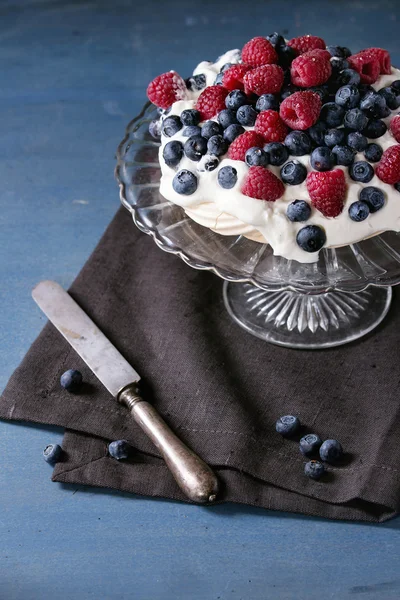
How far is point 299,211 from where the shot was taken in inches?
57.9

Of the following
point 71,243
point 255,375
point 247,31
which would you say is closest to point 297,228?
point 255,375

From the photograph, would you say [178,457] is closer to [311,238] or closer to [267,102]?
[311,238]

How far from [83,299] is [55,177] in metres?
0.52

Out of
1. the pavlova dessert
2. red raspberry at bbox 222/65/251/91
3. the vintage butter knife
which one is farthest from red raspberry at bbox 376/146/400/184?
the vintage butter knife

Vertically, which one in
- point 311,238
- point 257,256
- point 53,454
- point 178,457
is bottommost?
point 53,454

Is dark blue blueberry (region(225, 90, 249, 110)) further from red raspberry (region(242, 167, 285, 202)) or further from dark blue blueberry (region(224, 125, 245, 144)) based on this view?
red raspberry (region(242, 167, 285, 202))

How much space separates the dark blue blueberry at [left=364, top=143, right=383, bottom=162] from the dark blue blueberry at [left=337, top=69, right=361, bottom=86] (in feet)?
0.51

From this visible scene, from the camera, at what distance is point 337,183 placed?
Result: 1.46m

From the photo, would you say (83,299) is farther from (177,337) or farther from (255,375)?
(255,375)

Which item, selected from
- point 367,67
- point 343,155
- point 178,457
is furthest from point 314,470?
point 367,67

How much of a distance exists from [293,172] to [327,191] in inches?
2.8

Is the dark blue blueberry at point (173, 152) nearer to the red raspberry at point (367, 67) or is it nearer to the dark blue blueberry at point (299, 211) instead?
the dark blue blueberry at point (299, 211)

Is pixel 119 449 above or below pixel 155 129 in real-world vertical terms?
below

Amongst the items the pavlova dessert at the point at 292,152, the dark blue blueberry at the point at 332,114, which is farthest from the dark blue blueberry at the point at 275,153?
the dark blue blueberry at the point at 332,114
